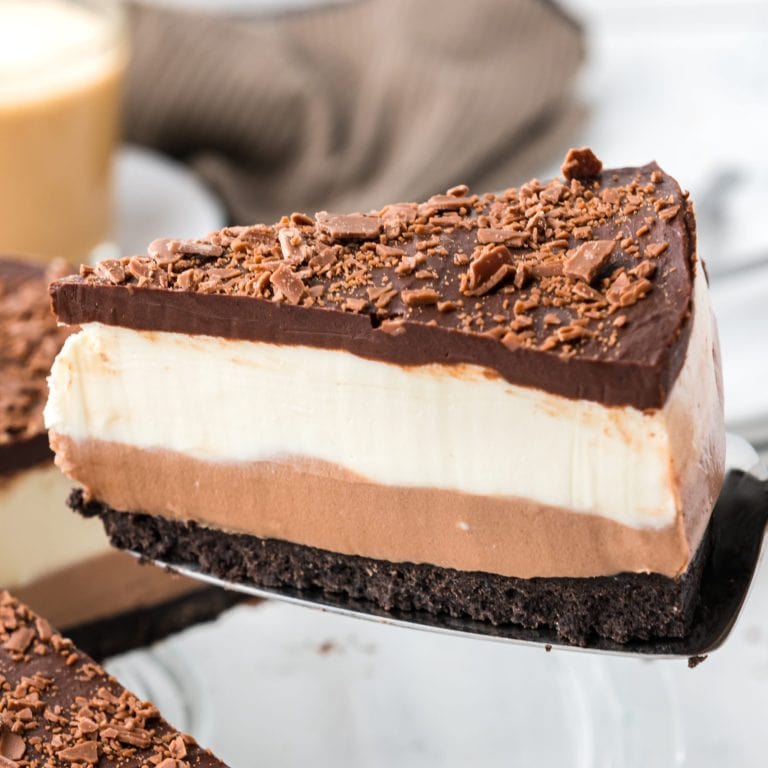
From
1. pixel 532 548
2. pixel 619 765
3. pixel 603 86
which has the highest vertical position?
pixel 603 86

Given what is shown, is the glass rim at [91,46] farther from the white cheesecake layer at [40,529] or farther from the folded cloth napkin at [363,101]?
the white cheesecake layer at [40,529]

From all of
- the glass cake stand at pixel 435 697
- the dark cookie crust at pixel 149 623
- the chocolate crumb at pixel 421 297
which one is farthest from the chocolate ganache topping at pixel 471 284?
the dark cookie crust at pixel 149 623

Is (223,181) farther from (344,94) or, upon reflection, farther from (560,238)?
(560,238)

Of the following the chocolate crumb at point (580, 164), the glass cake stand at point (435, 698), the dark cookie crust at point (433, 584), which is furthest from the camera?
the glass cake stand at point (435, 698)

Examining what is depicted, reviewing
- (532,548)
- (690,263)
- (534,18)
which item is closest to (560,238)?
(690,263)

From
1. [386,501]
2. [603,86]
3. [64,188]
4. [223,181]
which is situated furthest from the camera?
[603,86]

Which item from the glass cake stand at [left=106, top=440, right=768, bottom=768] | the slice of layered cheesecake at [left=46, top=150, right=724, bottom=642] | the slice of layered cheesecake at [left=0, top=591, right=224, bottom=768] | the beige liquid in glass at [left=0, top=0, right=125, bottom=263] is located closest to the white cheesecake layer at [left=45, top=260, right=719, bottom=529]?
the slice of layered cheesecake at [left=46, top=150, right=724, bottom=642]
